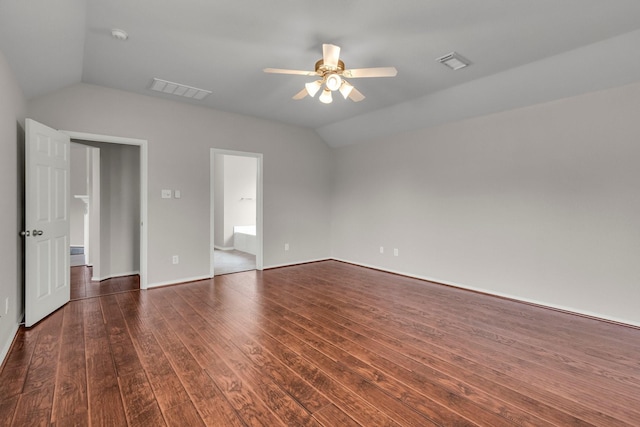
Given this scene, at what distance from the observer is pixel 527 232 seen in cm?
374

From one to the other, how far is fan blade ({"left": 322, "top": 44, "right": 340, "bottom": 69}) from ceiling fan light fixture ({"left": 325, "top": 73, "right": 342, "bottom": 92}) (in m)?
0.09

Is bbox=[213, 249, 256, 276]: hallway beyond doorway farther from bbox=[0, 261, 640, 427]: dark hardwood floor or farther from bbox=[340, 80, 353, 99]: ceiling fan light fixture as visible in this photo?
bbox=[340, 80, 353, 99]: ceiling fan light fixture

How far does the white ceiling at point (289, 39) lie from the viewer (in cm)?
228

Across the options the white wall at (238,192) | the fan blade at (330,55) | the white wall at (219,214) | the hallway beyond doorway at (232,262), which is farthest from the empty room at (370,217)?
the white wall at (238,192)

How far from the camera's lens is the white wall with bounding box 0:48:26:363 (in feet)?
7.95

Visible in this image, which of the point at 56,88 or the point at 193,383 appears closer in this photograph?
the point at 193,383

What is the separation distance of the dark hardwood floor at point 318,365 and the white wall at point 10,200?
0.26 metres

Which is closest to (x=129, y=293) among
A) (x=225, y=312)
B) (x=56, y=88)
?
(x=225, y=312)

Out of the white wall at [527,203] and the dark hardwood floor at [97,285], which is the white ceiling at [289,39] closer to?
the white wall at [527,203]

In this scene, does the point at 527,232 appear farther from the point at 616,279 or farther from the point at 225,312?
the point at 225,312

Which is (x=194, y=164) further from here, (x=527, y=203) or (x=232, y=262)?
(x=527, y=203)

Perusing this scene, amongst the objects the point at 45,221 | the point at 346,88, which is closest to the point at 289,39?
the point at 346,88

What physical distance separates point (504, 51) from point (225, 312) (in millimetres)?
3807

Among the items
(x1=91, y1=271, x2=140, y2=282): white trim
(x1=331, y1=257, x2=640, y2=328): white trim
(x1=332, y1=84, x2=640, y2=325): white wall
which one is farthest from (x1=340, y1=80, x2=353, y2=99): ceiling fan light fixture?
(x1=91, y1=271, x2=140, y2=282): white trim
